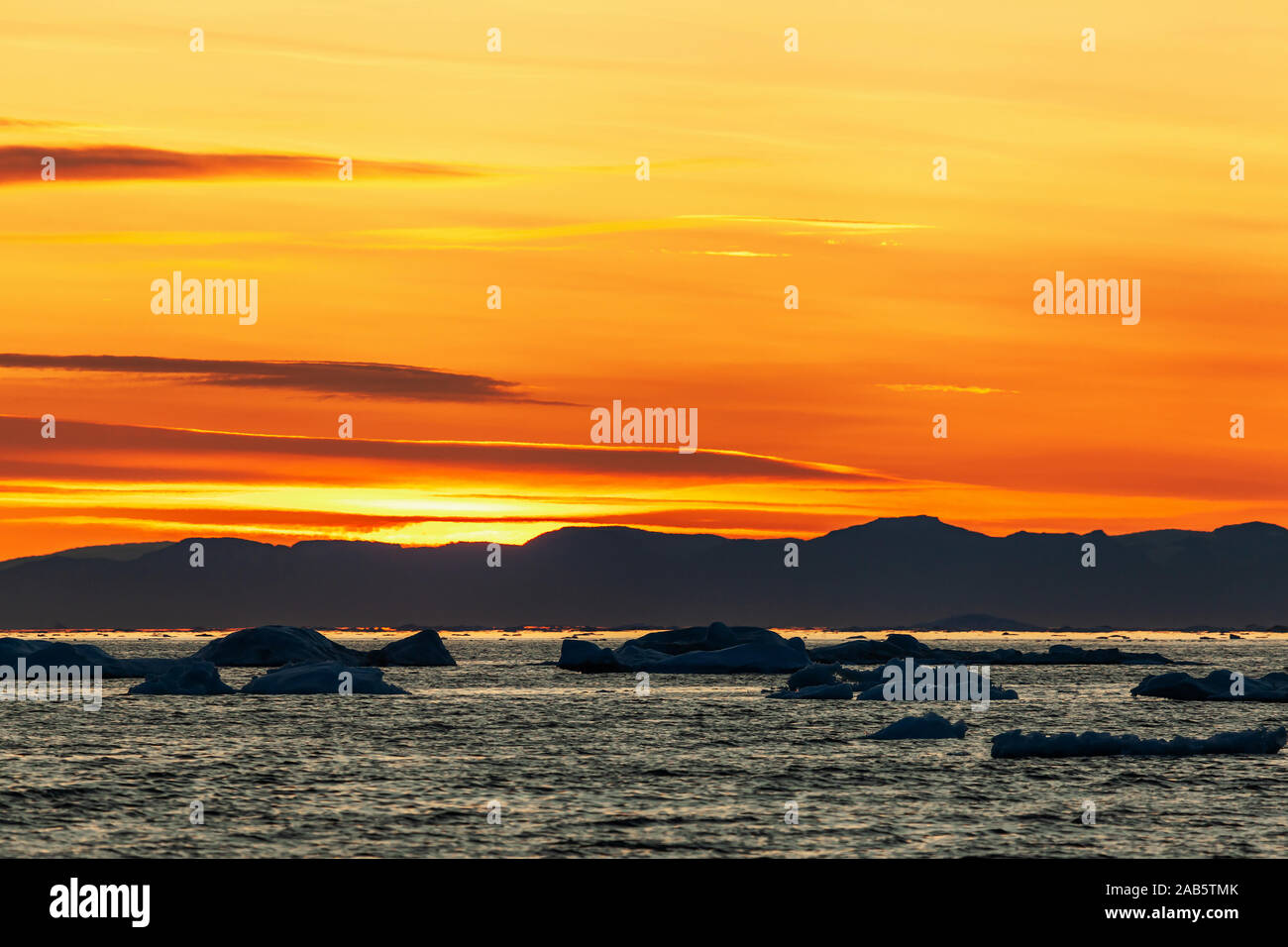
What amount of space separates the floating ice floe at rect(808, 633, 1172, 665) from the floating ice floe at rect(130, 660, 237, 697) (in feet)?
210

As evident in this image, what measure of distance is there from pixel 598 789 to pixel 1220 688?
191 feet

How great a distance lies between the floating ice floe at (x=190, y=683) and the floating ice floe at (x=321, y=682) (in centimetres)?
221

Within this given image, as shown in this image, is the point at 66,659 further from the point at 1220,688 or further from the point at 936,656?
the point at 936,656

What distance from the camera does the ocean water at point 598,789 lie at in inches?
1199

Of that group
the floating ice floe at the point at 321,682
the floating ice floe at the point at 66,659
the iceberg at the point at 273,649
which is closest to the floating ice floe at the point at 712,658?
the iceberg at the point at 273,649

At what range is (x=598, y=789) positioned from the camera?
131 ft

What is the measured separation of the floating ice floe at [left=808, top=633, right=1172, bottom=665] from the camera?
14200cm

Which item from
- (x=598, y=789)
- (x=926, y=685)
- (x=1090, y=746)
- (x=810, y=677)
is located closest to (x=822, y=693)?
(x=810, y=677)

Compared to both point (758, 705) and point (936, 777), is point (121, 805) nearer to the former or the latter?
point (936, 777)

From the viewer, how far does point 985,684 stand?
96250 mm

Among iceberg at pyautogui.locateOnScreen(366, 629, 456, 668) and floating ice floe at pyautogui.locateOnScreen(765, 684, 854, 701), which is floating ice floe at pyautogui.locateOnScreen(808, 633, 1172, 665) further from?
iceberg at pyautogui.locateOnScreen(366, 629, 456, 668)

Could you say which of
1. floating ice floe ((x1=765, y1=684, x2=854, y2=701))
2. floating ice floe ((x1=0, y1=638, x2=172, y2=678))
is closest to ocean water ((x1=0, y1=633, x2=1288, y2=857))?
floating ice floe ((x1=765, y1=684, x2=854, y2=701))
